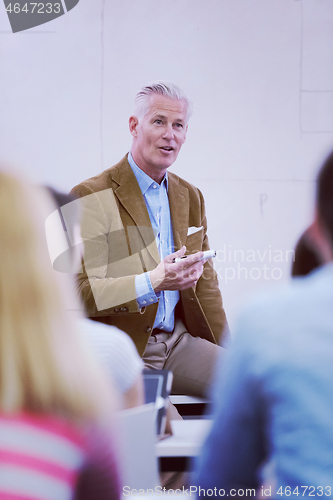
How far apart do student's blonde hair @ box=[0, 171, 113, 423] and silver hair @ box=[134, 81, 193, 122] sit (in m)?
1.63

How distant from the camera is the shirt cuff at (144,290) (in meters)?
1.84

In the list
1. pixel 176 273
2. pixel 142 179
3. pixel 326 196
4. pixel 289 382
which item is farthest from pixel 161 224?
pixel 289 382

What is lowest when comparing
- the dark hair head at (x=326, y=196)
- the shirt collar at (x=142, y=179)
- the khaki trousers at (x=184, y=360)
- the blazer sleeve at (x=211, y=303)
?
the khaki trousers at (x=184, y=360)

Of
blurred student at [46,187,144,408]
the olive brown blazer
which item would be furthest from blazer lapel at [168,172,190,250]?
blurred student at [46,187,144,408]

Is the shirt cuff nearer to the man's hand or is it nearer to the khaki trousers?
the man's hand

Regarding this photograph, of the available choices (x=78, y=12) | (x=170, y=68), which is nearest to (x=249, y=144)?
(x=170, y=68)

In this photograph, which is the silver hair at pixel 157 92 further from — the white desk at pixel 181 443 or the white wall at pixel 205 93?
the white desk at pixel 181 443

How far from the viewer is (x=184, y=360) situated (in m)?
1.94

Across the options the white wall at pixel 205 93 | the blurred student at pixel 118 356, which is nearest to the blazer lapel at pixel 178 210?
the white wall at pixel 205 93

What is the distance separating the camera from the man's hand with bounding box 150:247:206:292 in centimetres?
178

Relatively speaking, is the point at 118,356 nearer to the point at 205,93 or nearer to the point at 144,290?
the point at 144,290

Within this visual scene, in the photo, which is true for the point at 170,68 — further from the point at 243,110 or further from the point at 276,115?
the point at 276,115

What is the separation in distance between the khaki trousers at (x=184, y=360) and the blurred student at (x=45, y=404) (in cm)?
133

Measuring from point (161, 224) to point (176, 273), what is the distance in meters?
0.37
